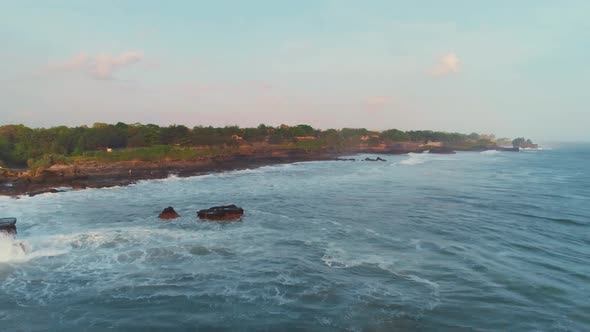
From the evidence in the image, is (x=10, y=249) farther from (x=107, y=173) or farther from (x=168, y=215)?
(x=107, y=173)

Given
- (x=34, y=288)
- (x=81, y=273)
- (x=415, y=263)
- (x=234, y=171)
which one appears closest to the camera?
(x=34, y=288)

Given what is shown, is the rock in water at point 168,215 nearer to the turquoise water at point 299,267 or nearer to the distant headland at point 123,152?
the turquoise water at point 299,267

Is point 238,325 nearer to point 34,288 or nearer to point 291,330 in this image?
point 291,330

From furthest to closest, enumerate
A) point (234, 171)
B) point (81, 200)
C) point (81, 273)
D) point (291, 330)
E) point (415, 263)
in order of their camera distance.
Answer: point (234, 171) < point (81, 200) < point (415, 263) < point (81, 273) < point (291, 330)

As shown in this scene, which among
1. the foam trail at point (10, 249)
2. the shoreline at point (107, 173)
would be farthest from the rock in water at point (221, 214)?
the shoreline at point (107, 173)

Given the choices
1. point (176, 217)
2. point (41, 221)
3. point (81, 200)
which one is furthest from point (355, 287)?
point (81, 200)

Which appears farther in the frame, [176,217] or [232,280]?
[176,217]
